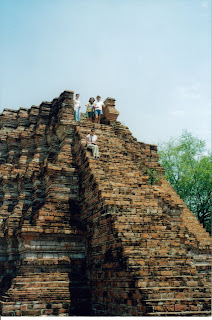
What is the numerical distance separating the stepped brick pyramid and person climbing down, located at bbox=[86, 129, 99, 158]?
19 centimetres

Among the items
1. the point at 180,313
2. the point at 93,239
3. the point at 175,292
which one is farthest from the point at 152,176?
the point at 180,313

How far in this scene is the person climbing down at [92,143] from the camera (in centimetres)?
982

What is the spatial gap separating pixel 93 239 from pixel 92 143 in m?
3.04

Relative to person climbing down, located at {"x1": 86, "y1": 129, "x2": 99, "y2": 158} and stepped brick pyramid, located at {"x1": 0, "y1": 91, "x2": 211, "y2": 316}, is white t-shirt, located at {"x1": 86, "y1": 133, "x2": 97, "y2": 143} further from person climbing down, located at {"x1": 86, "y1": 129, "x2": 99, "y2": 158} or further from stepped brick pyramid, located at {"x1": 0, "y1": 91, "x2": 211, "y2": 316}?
stepped brick pyramid, located at {"x1": 0, "y1": 91, "x2": 211, "y2": 316}

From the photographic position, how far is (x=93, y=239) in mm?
8500

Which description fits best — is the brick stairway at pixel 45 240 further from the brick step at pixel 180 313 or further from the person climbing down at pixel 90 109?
the brick step at pixel 180 313

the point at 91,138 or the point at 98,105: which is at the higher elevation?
the point at 98,105

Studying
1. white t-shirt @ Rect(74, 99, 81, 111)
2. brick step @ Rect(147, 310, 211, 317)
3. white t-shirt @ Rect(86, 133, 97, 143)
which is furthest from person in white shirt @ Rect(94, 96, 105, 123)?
brick step @ Rect(147, 310, 211, 317)

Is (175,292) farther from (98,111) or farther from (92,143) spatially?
(98,111)

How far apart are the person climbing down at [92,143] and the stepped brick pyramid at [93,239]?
194 mm

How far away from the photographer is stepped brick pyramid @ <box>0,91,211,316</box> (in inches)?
263

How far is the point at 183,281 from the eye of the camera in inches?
266

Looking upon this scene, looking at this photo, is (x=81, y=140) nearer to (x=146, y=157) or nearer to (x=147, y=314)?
(x=146, y=157)

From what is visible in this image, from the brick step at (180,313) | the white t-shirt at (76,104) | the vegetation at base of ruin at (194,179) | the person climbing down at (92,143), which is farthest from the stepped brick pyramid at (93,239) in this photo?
the vegetation at base of ruin at (194,179)
